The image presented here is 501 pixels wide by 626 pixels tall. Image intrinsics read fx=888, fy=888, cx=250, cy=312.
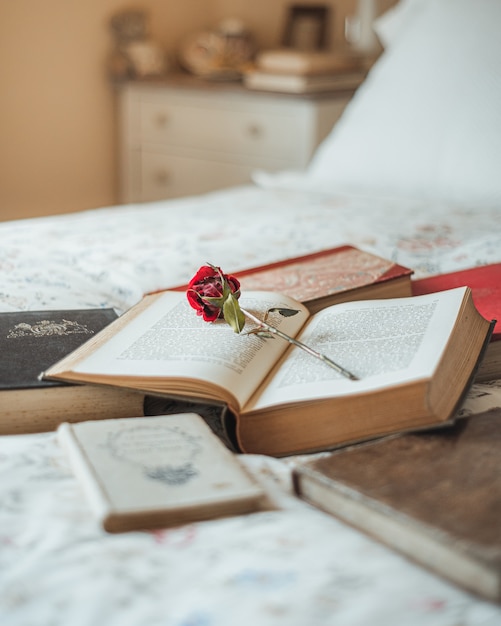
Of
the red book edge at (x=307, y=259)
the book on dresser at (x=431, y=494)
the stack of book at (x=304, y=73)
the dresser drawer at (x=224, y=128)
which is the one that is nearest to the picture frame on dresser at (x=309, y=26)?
the stack of book at (x=304, y=73)

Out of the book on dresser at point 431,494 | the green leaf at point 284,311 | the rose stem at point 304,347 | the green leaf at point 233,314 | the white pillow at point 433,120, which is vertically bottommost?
the book on dresser at point 431,494

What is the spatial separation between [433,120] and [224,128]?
37.4 inches

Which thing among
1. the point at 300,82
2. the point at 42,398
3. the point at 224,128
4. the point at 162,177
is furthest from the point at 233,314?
the point at 162,177

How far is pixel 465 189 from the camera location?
1.57 meters

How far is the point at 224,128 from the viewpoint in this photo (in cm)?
248

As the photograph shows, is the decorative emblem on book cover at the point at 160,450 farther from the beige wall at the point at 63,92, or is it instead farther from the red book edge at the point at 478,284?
the beige wall at the point at 63,92

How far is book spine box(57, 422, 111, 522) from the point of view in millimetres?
551

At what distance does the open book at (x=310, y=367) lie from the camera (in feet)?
2.18

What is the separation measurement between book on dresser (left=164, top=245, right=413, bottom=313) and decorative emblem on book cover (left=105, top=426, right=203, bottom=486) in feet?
1.06

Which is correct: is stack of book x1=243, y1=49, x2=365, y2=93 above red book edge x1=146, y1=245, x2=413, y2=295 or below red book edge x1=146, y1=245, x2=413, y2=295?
above

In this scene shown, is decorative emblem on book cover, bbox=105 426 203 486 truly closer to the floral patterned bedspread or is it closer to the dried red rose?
the floral patterned bedspread

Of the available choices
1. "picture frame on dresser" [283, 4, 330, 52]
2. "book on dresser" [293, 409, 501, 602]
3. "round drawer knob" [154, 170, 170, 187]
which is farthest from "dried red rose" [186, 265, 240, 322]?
"picture frame on dresser" [283, 4, 330, 52]

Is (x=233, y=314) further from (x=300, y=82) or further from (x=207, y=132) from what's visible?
(x=207, y=132)

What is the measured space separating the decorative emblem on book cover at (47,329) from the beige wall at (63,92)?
5.83ft
